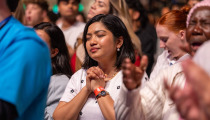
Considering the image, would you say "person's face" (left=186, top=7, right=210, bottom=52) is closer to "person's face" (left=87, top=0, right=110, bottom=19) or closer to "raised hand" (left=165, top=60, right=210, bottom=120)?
"raised hand" (left=165, top=60, right=210, bottom=120)

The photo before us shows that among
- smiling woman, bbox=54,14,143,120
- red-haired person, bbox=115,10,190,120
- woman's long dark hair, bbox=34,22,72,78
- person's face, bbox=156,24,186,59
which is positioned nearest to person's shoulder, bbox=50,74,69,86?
woman's long dark hair, bbox=34,22,72,78

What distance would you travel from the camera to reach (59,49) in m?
3.98

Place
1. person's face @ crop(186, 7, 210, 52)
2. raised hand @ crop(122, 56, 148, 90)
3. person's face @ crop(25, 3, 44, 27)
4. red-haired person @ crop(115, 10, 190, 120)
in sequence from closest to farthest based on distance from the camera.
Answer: raised hand @ crop(122, 56, 148, 90)
red-haired person @ crop(115, 10, 190, 120)
person's face @ crop(186, 7, 210, 52)
person's face @ crop(25, 3, 44, 27)

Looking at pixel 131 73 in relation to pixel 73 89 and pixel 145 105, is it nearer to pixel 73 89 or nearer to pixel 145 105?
pixel 145 105

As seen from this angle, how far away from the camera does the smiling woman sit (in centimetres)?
301

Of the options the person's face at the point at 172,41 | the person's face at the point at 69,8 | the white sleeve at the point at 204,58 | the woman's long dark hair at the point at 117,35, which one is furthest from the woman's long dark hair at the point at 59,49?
the white sleeve at the point at 204,58

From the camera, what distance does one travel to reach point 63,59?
3939 millimetres

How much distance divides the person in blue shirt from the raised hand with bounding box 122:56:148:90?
0.41 metres

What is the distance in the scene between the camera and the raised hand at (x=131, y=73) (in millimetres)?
2086

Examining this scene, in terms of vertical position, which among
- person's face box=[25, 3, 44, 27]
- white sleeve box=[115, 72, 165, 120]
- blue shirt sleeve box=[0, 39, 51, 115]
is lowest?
person's face box=[25, 3, 44, 27]

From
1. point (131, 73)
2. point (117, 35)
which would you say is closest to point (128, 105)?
point (131, 73)

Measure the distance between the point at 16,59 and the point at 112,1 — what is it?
2889 mm

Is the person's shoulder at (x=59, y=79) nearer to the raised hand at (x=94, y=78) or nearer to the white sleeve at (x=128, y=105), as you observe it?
the raised hand at (x=94, y=78)

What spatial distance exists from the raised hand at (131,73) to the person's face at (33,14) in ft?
11.6
